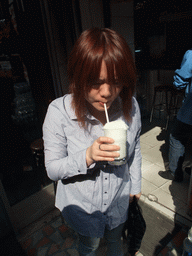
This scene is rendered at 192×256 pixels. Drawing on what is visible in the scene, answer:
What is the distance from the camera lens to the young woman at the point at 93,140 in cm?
111

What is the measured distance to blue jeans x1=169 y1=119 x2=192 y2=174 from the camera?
2908 mm

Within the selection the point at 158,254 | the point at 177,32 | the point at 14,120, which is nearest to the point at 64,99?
the point at 158,254

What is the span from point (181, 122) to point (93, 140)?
6.98 ft

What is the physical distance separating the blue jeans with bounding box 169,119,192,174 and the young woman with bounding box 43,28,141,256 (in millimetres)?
1617

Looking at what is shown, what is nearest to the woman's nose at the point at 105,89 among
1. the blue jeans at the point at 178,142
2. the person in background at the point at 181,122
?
the person in background at the point at 181,122

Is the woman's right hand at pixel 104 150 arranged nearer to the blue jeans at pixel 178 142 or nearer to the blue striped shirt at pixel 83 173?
the blue striped shirt at pixel 83 173

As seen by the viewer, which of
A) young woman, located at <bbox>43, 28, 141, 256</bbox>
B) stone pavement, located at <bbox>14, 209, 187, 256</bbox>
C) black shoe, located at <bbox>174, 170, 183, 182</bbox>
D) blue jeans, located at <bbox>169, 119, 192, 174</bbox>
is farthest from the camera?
black shoe, located at <bbox>174, 170, 183, 182</bbox>

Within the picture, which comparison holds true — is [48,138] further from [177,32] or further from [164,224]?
[177,32]

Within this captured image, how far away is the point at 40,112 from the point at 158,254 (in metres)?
2.98

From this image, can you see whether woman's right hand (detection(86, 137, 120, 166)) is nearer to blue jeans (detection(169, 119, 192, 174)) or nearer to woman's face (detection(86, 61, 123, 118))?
woman's face (detection(86, 61, 123, 118))

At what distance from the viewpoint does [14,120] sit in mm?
4309

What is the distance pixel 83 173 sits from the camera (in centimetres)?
119

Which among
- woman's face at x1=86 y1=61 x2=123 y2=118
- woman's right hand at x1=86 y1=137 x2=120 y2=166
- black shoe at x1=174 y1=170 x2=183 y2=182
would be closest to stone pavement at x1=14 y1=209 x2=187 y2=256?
black shoe at x1=174 y1=170 x2=183 y2=182

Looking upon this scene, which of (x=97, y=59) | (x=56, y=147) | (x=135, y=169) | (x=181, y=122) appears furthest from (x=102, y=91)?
(x=181, y=122)
